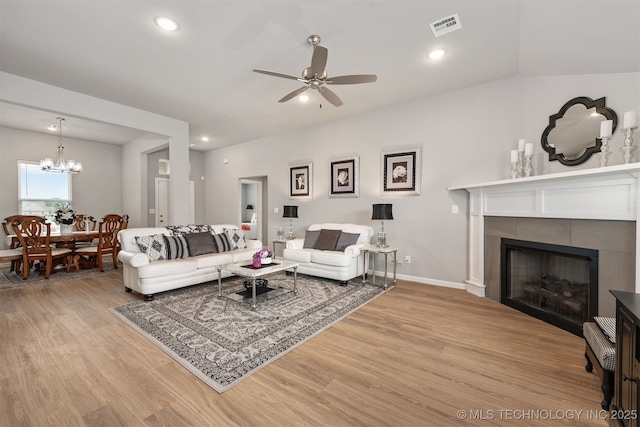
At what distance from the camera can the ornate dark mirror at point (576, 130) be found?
2.81m

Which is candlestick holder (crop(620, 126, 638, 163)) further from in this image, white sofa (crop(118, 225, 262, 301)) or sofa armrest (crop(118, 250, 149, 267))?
sofa armrest (crop(118, 250, 149, 267))

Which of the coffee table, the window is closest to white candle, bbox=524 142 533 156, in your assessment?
the coffee table

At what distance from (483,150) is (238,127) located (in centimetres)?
452

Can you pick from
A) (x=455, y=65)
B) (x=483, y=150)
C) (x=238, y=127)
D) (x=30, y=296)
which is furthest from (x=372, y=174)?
(x=30, y=296)

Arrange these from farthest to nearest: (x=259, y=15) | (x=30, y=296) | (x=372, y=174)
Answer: (x=372, y=174) < (x=30, y=296) < (x=259, y=15)

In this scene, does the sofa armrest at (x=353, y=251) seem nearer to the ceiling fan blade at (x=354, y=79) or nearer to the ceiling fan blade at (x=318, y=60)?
the ceiling fan blade at (x=354, y=79)

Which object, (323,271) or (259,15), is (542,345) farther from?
(259,15)

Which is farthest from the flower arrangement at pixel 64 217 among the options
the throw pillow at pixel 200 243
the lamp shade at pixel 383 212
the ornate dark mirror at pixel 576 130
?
the ornate dark mirror at pixel 576 130

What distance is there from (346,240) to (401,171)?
57.1 inches

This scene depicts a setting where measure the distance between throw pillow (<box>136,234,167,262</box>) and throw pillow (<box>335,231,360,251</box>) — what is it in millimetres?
2602

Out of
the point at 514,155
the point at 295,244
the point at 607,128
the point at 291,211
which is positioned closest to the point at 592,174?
the point at 607,128

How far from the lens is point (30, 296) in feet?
11.9

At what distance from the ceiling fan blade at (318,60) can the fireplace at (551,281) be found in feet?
9.59

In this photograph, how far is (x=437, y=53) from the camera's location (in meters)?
3.00
